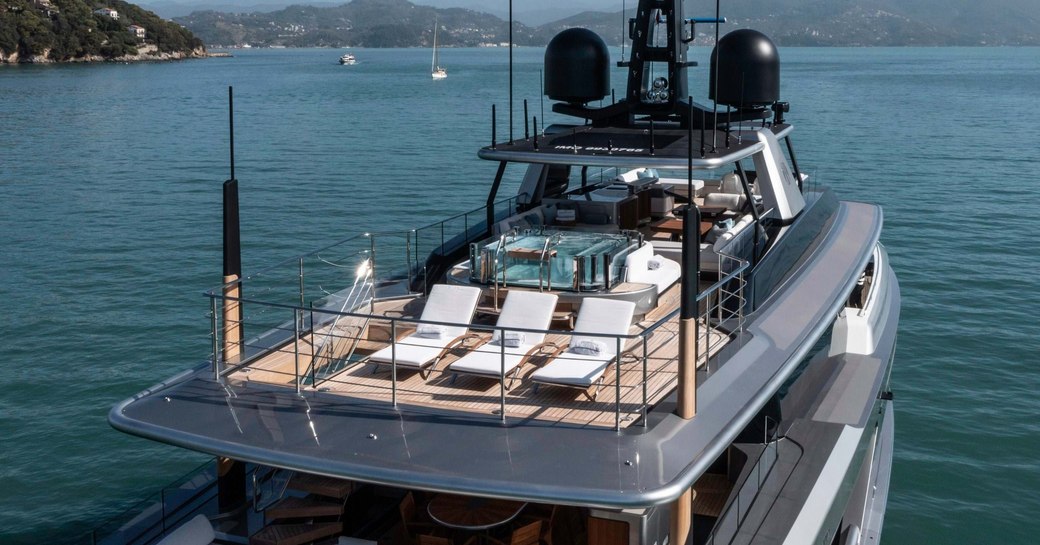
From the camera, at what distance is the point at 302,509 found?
8.73m

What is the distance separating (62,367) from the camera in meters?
17.7

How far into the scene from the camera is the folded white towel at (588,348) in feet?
28.4

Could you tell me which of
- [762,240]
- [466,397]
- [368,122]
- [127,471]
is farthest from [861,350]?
[368,122]

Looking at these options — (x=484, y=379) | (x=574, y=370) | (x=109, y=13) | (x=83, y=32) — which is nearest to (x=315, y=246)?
(x=484, y=379)

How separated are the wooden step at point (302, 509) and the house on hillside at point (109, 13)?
15164 cm

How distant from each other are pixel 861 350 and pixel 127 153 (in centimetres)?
3619

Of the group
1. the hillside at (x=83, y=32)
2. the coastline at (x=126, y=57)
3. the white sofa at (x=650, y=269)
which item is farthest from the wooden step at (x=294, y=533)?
the coastline at (x=126, y=57)

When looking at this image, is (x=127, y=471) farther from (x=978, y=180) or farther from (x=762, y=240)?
(x=978, y=180)

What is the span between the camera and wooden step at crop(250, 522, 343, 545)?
27.9 feet

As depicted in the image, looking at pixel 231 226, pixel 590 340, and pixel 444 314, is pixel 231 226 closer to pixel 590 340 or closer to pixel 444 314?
pixel 444 314

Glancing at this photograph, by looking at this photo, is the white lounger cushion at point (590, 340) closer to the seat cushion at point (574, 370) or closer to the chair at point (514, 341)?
the seat cushion at point (574, 370)

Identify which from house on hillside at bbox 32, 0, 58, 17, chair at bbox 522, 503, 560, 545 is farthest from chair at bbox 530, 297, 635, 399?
house on hillside at bbox 32, 0, 58, 17

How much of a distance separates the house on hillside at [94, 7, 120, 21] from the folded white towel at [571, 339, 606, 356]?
499ft

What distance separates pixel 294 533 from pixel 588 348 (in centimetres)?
270
